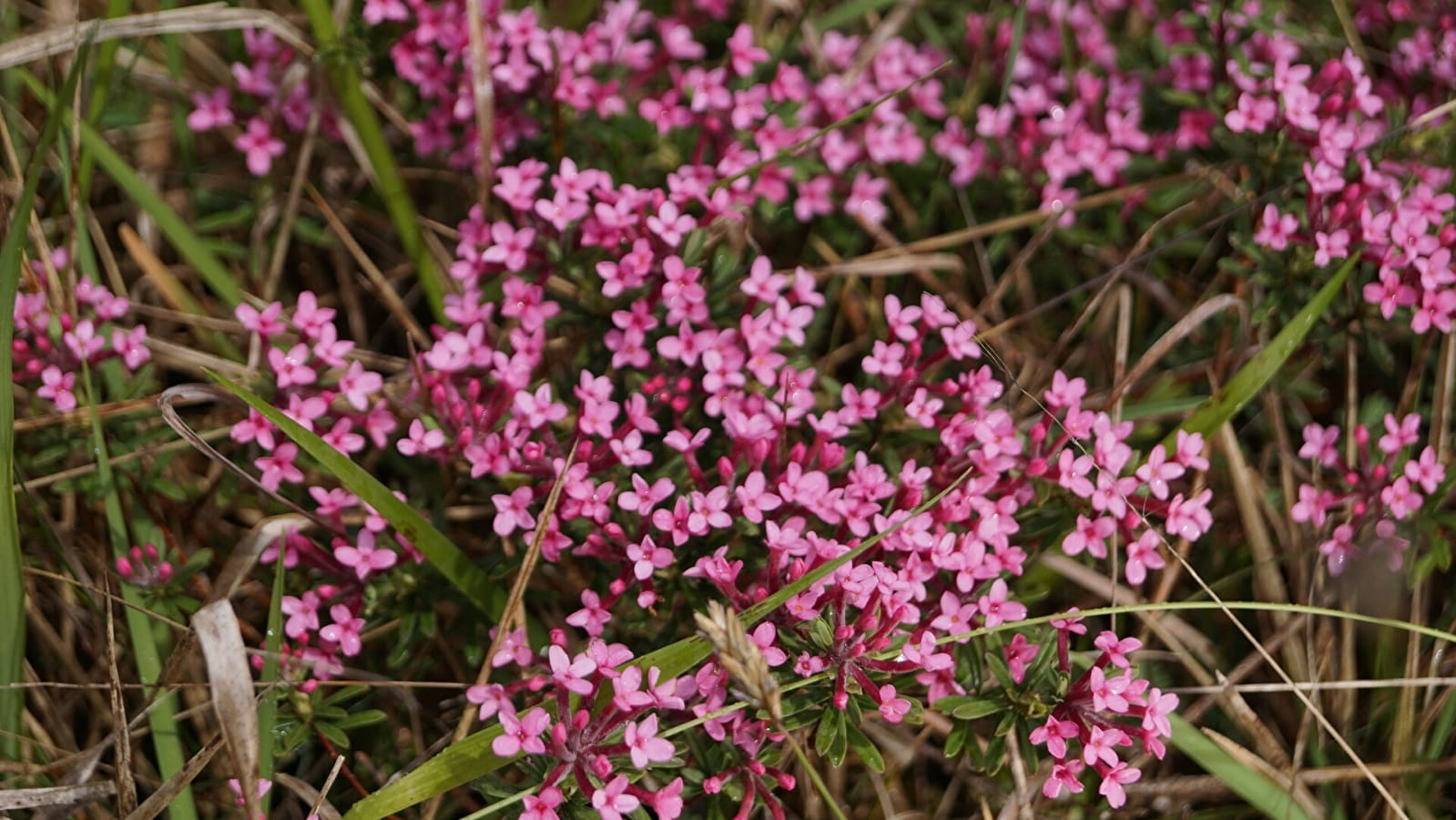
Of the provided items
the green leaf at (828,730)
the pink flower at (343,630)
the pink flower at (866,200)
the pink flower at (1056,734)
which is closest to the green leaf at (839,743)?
the green leaf at (828,730)

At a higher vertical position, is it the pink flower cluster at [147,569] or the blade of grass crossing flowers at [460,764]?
the pink flower cluster at [147,569]

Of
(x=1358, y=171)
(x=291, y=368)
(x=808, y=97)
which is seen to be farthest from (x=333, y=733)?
(x=1358, y=171)

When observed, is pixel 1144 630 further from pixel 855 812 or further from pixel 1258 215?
pixel 1258 215

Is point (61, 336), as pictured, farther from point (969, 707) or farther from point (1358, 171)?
point (1358, 171)

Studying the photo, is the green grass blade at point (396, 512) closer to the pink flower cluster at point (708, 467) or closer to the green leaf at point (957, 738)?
the pink flower cluster at point (708, 467)

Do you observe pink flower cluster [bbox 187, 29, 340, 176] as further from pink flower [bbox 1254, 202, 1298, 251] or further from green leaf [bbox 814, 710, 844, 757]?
pink flower [bbox 1254, 202, 1298, 251]

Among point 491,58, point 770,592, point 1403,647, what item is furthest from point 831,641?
point 491,58
